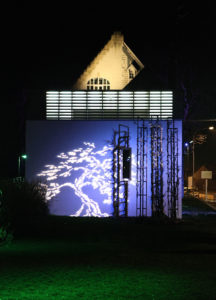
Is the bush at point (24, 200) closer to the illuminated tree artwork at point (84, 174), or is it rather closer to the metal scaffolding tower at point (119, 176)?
the illuminated tree artwork at point (84, 174)

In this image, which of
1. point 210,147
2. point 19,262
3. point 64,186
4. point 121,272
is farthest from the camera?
point 210,147

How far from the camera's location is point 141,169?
54.5ft

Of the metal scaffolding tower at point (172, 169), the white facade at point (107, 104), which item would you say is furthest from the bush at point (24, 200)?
the metal scaffolding tower at point (172, 169)

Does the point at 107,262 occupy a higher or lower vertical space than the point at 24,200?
lower

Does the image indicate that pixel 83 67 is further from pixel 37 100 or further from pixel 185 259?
pixel 185 259

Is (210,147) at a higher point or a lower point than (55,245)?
higher

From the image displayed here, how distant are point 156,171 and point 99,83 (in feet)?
38.4

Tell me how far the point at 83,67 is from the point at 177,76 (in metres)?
5.28

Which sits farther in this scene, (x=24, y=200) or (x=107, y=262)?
(x=24, y=200)

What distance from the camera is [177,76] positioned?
27750 millimetres

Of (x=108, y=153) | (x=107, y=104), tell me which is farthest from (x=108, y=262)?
(x=107, y=104)

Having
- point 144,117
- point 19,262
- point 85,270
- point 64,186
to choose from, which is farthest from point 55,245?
point 144,117

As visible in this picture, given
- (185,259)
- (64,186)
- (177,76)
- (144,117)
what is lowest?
(185,259)

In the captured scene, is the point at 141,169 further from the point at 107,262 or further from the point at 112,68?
the point at 112,68
